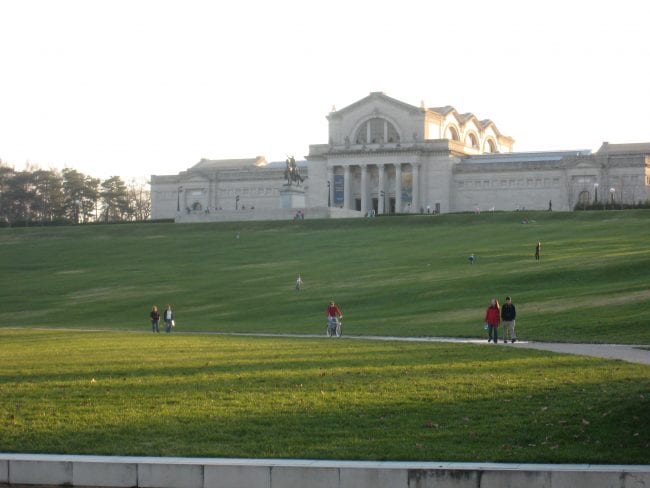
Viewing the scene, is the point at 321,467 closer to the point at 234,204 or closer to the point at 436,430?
the point at 436,430

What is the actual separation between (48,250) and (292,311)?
4535cm

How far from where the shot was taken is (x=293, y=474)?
48.3ft

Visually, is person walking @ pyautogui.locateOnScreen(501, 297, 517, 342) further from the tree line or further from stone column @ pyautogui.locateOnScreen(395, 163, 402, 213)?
the tree line

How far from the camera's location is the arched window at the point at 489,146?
159688mm

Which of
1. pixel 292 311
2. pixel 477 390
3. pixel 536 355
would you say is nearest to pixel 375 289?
pixel 292 311

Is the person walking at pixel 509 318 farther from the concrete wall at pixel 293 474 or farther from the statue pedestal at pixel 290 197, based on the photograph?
the statue pedestal at pixel 290 197

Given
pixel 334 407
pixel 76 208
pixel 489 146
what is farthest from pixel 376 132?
pixel 334 407

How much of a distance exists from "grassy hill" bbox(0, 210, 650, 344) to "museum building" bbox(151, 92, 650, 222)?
2496cm

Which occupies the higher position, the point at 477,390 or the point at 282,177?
the point at 282,177

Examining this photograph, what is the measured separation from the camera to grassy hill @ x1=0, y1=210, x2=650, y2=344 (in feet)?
152

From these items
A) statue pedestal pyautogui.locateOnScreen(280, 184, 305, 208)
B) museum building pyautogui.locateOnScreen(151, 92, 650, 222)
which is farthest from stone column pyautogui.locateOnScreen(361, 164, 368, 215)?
statue pedestal pyautogui.locateOnScreen(280, 184, 305, 208)

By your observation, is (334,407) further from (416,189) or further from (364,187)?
(364,187)

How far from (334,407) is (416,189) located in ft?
376

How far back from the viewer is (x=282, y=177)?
145750 millimetres
